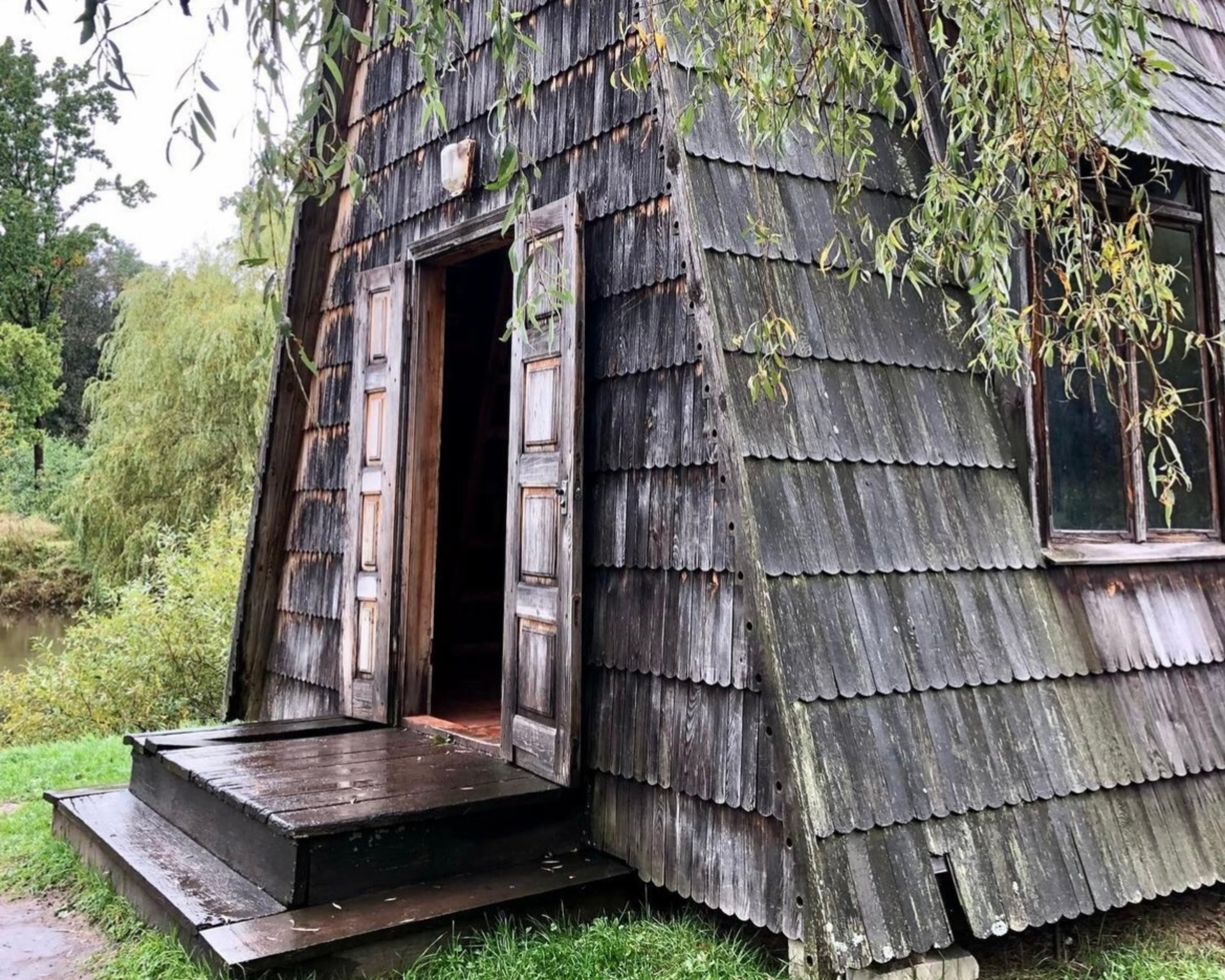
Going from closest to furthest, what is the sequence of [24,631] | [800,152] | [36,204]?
[800,152] < [24,631] < [36,204]

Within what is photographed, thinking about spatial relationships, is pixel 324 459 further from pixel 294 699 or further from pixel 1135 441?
pixel 1135 441

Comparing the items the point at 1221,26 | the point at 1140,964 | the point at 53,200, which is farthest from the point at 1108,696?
the point at 53,200

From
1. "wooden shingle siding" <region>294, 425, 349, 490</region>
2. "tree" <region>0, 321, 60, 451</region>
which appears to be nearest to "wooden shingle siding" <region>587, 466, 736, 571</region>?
"wooden shingle siding" <region>294, 425, 349, 490</region>

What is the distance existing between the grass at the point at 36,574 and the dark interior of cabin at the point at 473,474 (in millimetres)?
13088

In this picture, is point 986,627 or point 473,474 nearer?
point 986,627

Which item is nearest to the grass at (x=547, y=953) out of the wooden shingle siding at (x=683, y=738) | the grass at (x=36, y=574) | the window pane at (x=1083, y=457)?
the wooden shingle siding at (x=683, y=738)

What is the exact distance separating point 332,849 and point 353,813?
120mm

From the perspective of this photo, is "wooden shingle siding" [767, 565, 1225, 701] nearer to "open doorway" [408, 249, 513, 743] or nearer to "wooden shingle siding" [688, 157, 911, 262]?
"wooden shingle siding" [688, 157, 911, 262]

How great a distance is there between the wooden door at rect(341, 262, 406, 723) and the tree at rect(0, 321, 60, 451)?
2004 cm

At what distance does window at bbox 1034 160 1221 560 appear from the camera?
139 inches

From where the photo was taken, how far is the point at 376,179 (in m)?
5.07

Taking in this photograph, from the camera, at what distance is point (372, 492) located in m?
4.69

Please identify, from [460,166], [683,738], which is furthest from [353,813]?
[460,166]

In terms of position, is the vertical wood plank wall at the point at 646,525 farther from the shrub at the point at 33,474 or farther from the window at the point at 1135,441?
the shrub at the point at 33,474
